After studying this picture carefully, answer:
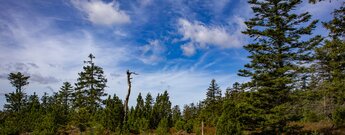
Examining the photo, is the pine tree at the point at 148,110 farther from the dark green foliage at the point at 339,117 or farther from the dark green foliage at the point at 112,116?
the dark green foliage at the point at 339,117

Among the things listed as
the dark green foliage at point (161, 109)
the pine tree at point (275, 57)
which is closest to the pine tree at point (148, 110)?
the dark green foliage at point (161, 109)

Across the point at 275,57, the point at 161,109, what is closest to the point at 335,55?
the point at 275,57

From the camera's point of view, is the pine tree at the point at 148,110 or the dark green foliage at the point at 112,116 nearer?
the dark green foliage at the point at 112,116

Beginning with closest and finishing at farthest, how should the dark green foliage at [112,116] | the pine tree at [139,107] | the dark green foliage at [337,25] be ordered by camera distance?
the dark green foliage at [337,25] → the dark green foliage at [112,116] → the pine tree at [139,107]

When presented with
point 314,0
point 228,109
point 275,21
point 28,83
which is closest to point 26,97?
point 28,83

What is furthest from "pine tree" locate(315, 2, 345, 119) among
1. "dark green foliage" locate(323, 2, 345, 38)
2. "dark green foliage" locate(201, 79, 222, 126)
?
"dark green foliage" locate(201, 79, 222, 126)

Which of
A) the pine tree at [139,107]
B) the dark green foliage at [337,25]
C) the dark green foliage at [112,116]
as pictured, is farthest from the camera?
the pine tree at [139,107]

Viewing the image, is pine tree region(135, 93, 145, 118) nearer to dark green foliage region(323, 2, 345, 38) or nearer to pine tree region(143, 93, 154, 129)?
pine tree region(143, 93, 154, 129)

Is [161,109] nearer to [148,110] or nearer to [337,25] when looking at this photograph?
[148,110]

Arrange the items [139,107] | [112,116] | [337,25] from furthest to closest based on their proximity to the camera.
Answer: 1. [139,107]
2. [112,116]
3. [337,25]

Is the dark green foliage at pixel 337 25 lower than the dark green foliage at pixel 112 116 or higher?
higher

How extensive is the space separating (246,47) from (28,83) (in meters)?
62.0

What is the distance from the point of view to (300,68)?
24547 millimetres

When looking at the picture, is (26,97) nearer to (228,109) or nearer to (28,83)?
(28,83)
